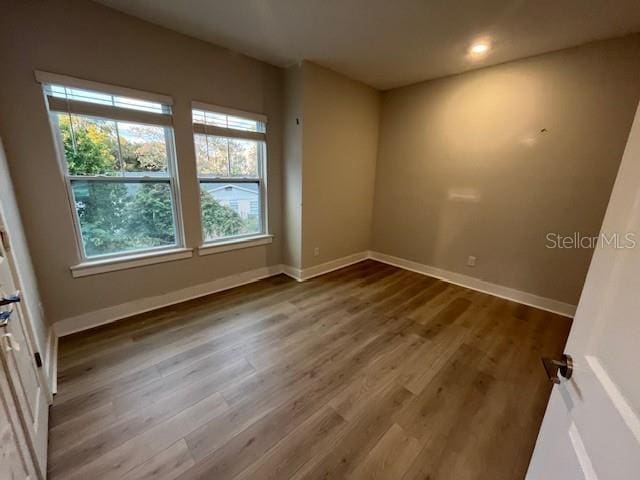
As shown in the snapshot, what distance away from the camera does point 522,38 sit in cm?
232

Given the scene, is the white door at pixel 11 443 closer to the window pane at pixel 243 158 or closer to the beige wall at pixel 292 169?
the window pane at pixel 243 158

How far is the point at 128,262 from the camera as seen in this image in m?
2.42

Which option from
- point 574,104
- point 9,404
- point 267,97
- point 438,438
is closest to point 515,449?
point 438,438

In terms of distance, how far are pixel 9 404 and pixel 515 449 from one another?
2.25 m

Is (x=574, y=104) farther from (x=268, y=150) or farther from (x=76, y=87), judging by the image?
(x=76, y=87)

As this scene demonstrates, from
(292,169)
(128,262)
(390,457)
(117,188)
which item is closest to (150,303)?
(128,262)

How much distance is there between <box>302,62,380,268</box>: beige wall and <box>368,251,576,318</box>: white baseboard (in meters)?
0.75

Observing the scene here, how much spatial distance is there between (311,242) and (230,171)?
1.30m

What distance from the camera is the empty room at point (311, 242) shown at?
1252 millimetres

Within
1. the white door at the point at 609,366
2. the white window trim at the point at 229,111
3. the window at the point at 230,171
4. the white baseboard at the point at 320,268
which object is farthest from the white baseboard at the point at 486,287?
the white door at the point at 609,366

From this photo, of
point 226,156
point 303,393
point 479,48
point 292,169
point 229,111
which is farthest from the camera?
point 292,169

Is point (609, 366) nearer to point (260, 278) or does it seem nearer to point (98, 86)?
point (98, 86)

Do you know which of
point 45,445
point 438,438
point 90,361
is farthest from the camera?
point 90,361

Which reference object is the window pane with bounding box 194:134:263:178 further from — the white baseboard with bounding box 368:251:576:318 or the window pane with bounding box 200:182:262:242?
the white baseboard with bounding box 368:251:576:318
